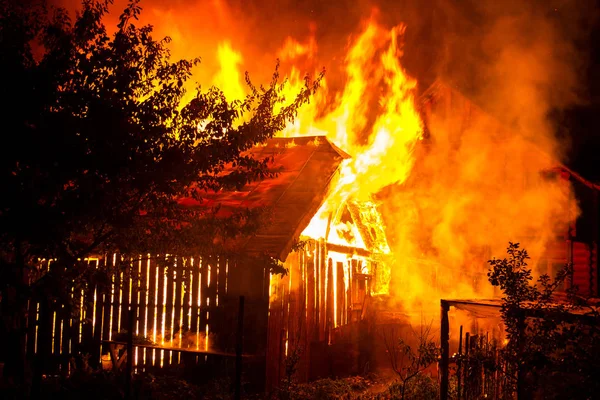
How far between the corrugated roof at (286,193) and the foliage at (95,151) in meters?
1.53

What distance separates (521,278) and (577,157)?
20822 mm

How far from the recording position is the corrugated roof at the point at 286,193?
10.7 m

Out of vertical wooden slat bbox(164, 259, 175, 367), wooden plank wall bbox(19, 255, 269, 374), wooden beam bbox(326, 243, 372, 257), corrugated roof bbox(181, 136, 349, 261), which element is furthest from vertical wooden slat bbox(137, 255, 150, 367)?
wooden beam bbox(326, 243, 372, 257)

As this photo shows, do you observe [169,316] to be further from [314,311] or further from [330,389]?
[330,389]

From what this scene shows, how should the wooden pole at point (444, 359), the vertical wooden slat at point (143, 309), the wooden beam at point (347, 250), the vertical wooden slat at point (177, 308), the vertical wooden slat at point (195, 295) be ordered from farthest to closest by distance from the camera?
the wooden beam at point (347, 250) < the vertical wooden slat at point (143, 309) < the vertical wooden slat at point (177, 308) < the vertical wooden slat at point (195, 295) < the wooden pole at point (444, 359)

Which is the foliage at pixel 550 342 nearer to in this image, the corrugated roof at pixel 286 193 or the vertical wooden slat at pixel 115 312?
the corrugated roof at pixel 286 193

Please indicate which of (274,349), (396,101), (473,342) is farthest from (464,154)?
(274,349)

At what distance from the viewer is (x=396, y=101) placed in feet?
74.9

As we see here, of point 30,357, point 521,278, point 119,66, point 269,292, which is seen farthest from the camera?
point 30,357

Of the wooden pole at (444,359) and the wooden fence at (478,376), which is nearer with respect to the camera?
the wooden pole at (444,359)

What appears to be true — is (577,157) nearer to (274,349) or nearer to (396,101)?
(396,101)

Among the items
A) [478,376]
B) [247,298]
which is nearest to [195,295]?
[247,298]

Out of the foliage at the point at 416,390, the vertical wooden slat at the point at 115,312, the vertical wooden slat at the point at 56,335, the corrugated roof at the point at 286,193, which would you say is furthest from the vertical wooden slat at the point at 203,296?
the foliage at the point at 416,390

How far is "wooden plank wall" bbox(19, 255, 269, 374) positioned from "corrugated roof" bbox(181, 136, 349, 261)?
2.82ft
